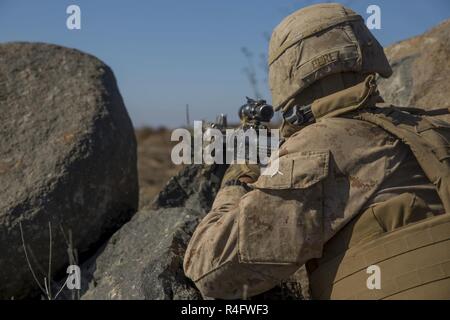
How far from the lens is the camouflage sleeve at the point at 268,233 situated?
9.24ft

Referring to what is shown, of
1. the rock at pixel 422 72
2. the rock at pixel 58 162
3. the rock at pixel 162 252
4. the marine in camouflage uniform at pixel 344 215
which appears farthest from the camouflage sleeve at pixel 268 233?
the rock at pixel 422 72

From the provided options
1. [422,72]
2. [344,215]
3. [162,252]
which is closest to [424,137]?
[344,215]

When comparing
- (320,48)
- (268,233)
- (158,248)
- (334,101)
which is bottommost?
(158,248)

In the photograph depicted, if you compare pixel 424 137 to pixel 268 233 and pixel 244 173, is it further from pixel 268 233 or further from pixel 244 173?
pixel 244 173

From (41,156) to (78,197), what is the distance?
1.26ft

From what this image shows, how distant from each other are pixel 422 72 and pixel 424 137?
7.50 ft

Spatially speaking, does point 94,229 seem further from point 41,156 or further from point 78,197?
point 41,156

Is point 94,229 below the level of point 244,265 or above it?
below

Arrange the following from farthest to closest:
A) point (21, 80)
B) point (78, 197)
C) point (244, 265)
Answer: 1. point (21, 80)
2. point (78, 197)
3. point (244, 265)

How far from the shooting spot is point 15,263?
4.20 m

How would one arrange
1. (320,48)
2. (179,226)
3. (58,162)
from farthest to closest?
(58,162), (179,226), (320,48)

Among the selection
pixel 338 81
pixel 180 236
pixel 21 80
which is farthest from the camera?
pixel 21 80

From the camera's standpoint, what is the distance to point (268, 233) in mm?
2857
